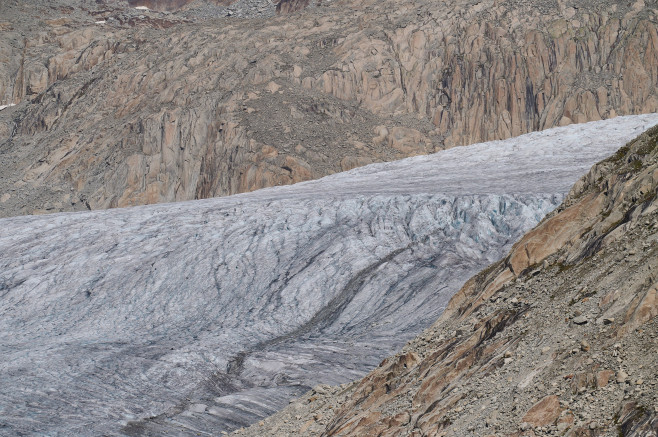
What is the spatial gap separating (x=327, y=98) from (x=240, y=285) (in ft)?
78.0

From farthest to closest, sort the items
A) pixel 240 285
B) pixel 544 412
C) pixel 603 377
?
pixel 240 285
pixel 544 412
pixel 603 377

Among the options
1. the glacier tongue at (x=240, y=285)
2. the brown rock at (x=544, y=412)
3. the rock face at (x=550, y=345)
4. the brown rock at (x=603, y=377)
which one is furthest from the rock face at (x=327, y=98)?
the brown rock at (x=603, y=377)

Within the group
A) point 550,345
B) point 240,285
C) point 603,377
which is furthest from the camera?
point 240,285

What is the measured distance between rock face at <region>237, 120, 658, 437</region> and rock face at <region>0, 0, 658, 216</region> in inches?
1267

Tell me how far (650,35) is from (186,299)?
3232 cm

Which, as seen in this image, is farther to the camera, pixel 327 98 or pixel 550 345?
pixel 327 98

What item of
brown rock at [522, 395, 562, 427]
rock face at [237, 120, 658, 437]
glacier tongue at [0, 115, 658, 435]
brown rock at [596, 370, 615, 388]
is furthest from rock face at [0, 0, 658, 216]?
brown rock at [596, 370, 615, 388]

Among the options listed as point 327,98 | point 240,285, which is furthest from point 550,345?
point 327,98

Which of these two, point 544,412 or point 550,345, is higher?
point 550,345

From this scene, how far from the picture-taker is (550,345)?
900 cm

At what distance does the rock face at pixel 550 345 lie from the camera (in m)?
7.76

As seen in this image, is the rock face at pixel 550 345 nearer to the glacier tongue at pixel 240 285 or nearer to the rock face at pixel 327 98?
the glacier tongue at pixel 240 285

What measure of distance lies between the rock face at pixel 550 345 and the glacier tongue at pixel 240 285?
7999 mm

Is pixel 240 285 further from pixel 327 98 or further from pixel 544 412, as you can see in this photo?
pixel 327 98
